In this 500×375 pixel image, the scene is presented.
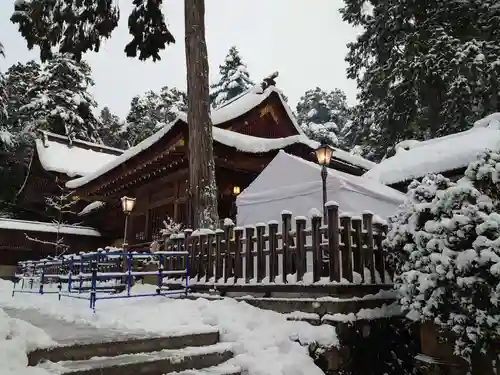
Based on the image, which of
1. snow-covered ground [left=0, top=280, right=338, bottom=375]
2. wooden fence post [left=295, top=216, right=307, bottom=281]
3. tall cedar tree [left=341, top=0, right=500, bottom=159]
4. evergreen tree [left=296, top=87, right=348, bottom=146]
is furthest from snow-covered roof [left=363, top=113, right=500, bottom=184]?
evergreen tree [left=296, top=87, right=348, bottom=146]

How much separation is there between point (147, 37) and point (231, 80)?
75.6 ft

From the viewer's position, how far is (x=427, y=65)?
1371 centimetres

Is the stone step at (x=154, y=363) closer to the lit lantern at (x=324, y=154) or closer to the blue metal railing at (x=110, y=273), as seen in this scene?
the blue metal railing at (x=110, y=273)

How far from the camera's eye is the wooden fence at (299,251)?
4.82 m

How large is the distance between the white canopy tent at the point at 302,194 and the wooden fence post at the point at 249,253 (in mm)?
1408

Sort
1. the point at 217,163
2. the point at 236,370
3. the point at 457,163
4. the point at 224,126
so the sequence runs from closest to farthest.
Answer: the point at 236,370
the point at 457,163
the point at 217,163
the point at 224,126

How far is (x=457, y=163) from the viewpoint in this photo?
859 cm

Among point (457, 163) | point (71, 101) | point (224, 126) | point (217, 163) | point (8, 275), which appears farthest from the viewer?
point (71, 101)

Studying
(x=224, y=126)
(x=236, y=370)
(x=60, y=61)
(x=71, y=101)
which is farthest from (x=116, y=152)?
(x=236, y=370)

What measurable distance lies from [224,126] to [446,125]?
29.5 ft

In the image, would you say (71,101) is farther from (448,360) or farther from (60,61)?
(448,360)

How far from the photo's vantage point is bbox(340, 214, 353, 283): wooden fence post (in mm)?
4777

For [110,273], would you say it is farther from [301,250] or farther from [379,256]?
[379,256]

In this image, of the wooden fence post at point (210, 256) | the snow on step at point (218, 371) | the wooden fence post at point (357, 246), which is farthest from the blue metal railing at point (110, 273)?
the wooden fence post at point (357, 246)
